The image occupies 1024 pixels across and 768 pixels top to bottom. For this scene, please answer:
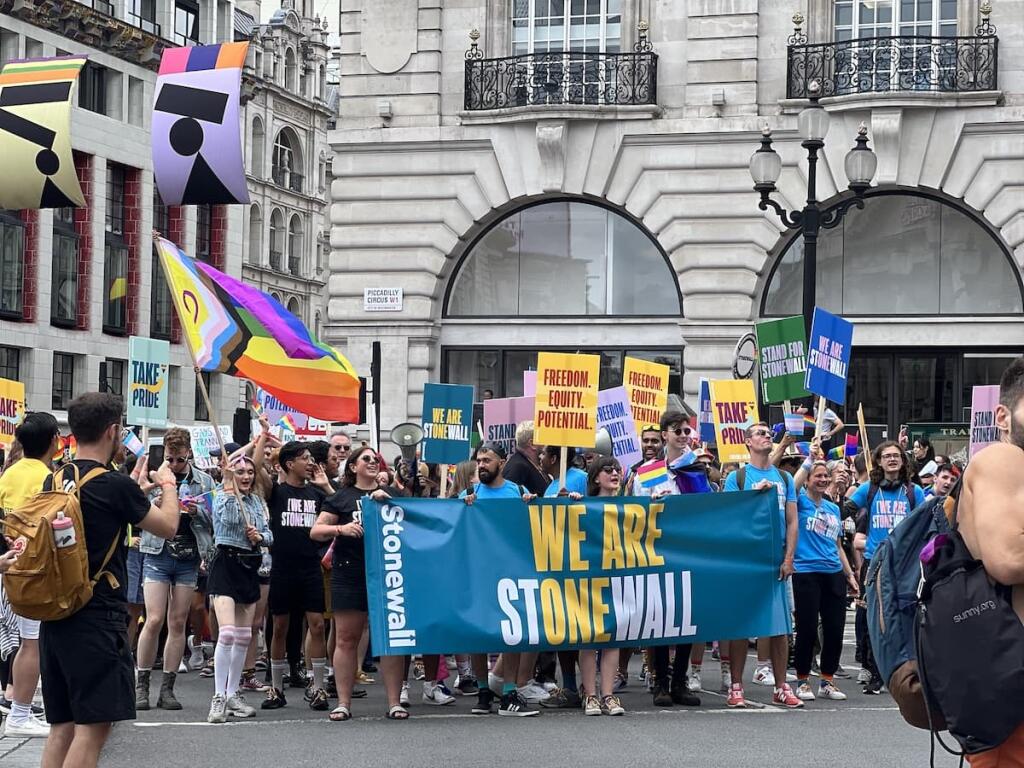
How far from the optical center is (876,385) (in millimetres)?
29297

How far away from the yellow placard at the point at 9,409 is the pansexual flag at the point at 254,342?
3297 millimetres

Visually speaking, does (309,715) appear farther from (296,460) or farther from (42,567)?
(42,567)

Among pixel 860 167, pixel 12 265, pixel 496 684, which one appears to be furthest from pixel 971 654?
pixel 12 265

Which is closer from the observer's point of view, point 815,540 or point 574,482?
point 815,540

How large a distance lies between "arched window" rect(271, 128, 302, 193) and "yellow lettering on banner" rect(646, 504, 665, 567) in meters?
69.2

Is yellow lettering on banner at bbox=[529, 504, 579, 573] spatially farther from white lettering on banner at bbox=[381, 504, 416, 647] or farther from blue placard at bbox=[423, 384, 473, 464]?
blue placard at bbox=[423, 384, 473, 464]

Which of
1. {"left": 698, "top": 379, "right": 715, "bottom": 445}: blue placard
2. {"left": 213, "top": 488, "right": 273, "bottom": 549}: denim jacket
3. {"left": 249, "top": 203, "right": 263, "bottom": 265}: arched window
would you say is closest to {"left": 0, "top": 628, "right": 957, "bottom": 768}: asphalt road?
{"left": 213, "top": 488, "right": 273, "bottom": 549}: denim jacket

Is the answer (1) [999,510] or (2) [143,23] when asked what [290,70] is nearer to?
(2) [143,23]

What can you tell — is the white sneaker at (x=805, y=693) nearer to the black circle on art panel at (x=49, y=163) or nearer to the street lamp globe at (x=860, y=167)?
the black circle on art panel at (x=49, y=163)

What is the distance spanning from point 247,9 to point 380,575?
73.0 m

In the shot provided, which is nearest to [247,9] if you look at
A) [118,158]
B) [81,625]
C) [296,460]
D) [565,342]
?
[118,158]

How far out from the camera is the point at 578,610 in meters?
12.7

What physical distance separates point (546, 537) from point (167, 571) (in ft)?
8.93

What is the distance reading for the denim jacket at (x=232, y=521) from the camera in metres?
12.3
